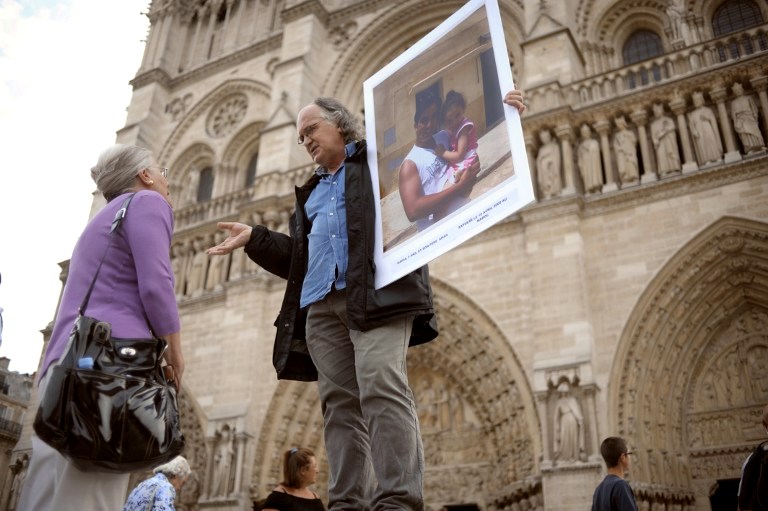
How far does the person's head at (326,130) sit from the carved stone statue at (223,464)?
9062 mm

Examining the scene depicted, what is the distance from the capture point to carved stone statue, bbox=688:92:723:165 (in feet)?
30.2

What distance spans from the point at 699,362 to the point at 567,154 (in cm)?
341

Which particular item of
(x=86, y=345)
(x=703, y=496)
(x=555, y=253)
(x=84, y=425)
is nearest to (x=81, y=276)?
(x=86, y=345)

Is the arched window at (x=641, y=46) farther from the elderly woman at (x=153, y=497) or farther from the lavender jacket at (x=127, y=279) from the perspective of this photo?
the lavender jacket at (x=127, y=279)

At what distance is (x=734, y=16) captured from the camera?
12.0 metres

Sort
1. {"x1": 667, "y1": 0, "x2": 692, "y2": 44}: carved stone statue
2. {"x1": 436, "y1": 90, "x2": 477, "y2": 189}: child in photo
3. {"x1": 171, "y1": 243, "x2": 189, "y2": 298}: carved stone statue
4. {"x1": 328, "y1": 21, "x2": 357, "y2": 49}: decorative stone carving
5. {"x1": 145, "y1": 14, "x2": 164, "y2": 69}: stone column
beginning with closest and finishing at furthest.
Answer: {"x1": 436, "y1": 90, "x2": 477, "y2": 189}: child in photo, {"x1": 667, "y1": 0, "x2": 692, "y2": 44}: carved stone statue, {"x1": 171, "y1": 243, "x2": 189, "y2": 298}: carved stone statue, {"x1": 328, "y1": 21, "x2": 357, "y2": 49}: decorative stone carving, {"x1": 145, "y1": 14, "x2": 164, "y2": 69}: stone column

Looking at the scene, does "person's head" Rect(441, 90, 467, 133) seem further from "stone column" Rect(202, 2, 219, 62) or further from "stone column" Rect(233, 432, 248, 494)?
"stone column" Rect(202, 2, 219, 62)

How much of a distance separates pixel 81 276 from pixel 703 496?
849 centimetres

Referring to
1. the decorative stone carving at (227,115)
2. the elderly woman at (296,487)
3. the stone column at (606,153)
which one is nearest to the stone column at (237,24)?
the decorative stone carving at (227,115)

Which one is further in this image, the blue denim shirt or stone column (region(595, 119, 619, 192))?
stone column (region(595, 119, 619, 192))

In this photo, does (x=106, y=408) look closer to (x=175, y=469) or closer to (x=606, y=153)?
(x=175, y=469)

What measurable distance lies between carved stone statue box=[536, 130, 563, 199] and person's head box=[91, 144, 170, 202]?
7986 millimetres

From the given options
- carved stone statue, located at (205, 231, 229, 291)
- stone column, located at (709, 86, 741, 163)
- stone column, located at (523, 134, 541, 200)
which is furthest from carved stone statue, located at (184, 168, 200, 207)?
stone column, located at (709, 86, 741, 163)

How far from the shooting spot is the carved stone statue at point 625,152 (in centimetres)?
969
